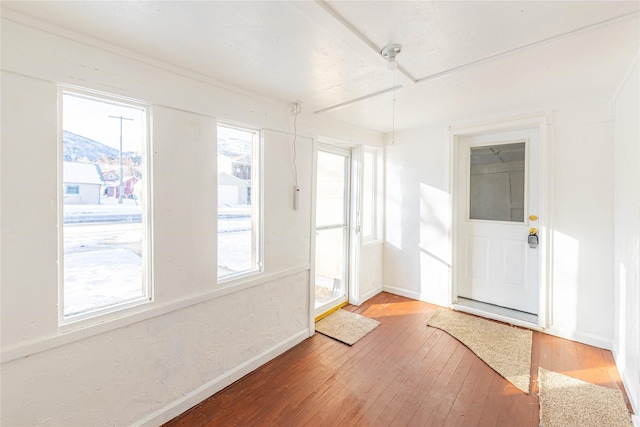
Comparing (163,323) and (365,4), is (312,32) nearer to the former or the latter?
(365,4)

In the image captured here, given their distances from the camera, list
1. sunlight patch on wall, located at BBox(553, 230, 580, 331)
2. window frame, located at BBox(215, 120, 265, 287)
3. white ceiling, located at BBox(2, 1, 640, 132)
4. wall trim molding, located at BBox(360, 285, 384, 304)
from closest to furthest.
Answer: white ceiling, located at BBox(2, 1, 640, 132), window frame, located at BBox(215, 120, 265, 287), sunlight patch on wall, located at BBox(553, 230, 580, 331), wall trim molding, located at BBox(360, 285, 384, 304)

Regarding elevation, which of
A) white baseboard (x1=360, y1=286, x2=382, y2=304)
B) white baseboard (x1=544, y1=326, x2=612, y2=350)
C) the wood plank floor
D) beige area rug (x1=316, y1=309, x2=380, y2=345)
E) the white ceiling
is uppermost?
the white ceiling

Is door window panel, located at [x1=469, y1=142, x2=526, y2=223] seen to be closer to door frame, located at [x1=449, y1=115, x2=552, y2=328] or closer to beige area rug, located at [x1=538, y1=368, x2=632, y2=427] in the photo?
door frame, located at [x1=449, y1=115, x2=552, y2=328]

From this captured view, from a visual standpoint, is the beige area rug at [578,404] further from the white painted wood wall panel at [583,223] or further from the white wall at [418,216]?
the white wall at [418,216]

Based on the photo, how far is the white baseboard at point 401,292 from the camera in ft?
12.7

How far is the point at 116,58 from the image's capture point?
164 cm

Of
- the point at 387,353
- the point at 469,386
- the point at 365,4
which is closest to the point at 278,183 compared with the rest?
the point at 365,4

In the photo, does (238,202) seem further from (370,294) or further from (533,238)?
(533,238)

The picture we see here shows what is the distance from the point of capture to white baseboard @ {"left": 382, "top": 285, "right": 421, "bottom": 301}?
12.7ft

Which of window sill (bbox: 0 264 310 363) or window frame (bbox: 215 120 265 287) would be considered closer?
window sill (bbox: 0 264 310 363)

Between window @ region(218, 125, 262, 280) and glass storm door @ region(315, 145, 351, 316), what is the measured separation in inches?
42.7

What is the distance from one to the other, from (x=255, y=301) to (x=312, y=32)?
6.62 feet

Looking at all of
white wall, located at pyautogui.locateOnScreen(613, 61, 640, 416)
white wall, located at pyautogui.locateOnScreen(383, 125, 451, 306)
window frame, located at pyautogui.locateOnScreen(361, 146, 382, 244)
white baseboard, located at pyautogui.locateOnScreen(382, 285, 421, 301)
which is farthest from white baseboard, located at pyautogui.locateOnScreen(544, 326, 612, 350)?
window frame, located at pyautogui.locateOnScreen(361, 146, 382, 244)

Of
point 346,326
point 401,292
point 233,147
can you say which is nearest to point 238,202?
point 233,147
